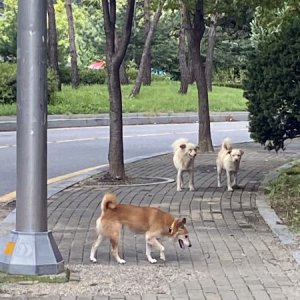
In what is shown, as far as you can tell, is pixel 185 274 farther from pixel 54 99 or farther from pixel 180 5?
pixel 54 99

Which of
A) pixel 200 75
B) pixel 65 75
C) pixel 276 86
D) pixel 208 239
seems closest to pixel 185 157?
pixel 276 86

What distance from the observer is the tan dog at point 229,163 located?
1304 centimetres

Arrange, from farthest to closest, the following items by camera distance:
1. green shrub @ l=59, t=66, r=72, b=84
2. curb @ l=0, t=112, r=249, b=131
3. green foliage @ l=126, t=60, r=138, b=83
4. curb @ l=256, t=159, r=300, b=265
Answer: green foliage @ l=126, t=60, r=138, b=83 → green shrub @ l=59, t=66, r=72, b=84 → curb @ l=0, t=112, r=249, b=131 → curb @ l=256, t=159, r=300, b=265

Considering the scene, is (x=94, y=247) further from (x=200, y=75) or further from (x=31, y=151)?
(x=200, y=75)

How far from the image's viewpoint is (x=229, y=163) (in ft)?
43.0

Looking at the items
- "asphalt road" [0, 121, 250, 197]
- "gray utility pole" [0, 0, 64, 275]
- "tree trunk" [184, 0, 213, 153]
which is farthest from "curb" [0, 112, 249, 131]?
"gray utility pole" [0, 0, 64, 275]

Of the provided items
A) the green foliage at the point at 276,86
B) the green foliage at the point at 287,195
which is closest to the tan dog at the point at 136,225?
the green foliage at the point at 287,195

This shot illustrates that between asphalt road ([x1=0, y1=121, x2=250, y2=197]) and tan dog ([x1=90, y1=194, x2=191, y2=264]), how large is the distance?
530 centimetres

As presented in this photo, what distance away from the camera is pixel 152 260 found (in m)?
7.92

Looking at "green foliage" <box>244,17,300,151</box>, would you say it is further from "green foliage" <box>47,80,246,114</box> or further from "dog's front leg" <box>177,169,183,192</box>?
"green foliage" <box>47,80,246,114</box>

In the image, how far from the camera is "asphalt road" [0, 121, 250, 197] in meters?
16.6

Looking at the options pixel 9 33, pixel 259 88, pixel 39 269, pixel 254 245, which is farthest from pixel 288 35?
pixel 9 33

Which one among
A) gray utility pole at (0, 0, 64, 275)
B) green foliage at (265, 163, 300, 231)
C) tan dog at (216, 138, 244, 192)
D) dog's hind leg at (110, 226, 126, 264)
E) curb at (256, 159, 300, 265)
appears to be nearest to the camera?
gray utility pole at (0, 0, 64, 275)

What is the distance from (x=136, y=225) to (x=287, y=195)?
14.6 ft
